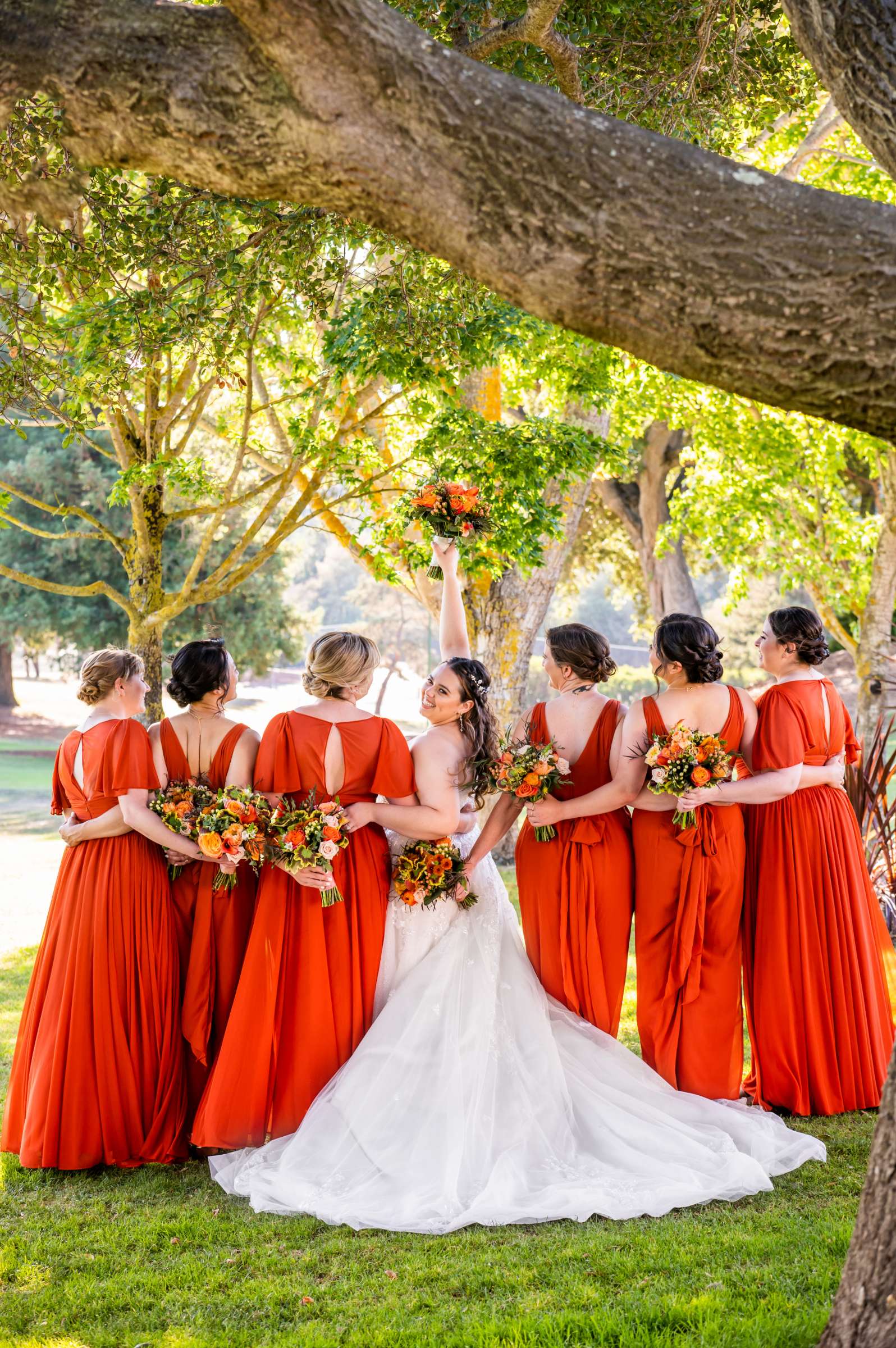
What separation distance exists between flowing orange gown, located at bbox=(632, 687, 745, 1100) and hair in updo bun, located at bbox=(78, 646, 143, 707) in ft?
8.11

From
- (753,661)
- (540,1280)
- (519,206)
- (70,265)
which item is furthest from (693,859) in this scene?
(753,661)

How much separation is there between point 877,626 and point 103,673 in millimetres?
11483

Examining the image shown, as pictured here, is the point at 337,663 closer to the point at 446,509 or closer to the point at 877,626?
the point at 446,509

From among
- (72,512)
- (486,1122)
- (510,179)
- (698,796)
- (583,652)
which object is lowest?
(486,1122)

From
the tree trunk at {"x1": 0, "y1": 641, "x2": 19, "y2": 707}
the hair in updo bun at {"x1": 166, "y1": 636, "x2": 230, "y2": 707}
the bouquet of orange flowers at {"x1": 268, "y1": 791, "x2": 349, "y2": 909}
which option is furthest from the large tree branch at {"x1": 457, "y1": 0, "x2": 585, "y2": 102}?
the tree trunk at {"x1": 0, "y1": 641, "x2": 19, "y2": 707}

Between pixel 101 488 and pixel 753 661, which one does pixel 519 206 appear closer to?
pixel 101 488

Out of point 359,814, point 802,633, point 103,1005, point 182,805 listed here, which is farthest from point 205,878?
point 802,633

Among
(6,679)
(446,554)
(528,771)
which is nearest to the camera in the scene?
(528,771)

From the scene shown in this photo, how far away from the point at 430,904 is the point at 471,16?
513cm

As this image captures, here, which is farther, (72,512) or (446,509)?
(72,512)

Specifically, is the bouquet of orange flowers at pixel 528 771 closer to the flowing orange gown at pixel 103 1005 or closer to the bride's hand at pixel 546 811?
the bride's hand at pixel 546 811

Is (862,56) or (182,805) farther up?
(862,56)

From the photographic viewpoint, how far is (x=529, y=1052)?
498 cm

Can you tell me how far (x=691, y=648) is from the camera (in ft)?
17.5
